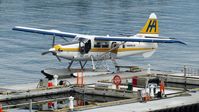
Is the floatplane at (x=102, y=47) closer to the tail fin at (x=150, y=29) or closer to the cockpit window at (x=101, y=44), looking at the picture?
the cockpit window at (x=101, y=44)

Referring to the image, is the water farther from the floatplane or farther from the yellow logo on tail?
the yellow logo on tail

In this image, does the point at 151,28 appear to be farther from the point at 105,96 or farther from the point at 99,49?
the point at 105,96

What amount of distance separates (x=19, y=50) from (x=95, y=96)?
32.6m

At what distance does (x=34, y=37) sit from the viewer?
259ft

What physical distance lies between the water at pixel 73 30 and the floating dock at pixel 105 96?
511 inches

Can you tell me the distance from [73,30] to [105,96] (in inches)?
2146

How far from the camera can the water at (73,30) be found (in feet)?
194

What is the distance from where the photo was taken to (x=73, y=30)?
291ft

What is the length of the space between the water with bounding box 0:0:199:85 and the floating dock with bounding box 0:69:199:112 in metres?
13.0

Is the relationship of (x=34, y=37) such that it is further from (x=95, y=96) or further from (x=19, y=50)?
(x=95, y=96)

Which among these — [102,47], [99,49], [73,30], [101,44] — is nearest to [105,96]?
[99,49]

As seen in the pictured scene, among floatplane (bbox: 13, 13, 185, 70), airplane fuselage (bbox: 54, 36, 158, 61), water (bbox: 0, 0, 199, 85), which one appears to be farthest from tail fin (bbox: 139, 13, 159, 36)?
water (bbox: 0, 0, 199, 85)

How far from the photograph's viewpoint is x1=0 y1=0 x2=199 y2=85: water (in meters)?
59.1

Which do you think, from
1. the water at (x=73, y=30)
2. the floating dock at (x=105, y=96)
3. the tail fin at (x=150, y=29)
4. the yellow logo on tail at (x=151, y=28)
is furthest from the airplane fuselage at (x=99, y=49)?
the water at (x=73, y=30)
